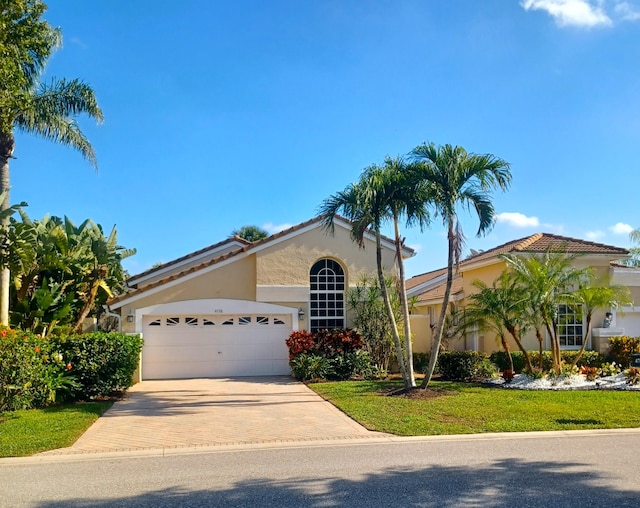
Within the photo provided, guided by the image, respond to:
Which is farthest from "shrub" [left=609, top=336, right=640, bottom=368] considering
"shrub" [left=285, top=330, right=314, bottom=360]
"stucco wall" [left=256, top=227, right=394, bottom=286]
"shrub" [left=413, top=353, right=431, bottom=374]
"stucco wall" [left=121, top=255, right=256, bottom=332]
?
"stucco wall" [left=121, top=255, right=256, bottom=332]

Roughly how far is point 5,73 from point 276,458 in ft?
25.3

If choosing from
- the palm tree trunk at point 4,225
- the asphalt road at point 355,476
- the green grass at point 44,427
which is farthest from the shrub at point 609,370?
the palm tree trunk at point 4,225

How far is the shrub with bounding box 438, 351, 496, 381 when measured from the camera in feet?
56.0

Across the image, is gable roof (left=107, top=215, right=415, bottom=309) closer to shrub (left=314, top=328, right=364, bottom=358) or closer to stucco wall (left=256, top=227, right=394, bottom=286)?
stucco wall (left=256, top=227, right=394, bottom=286)

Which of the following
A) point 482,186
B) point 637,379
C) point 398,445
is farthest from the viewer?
point 637,379

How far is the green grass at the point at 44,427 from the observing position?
28.9 ft

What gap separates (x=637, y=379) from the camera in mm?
15109

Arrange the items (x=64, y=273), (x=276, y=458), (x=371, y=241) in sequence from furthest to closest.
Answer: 1. (x=371, y=241)
2. (x=64, y=273)
3. (x=276, y=458)

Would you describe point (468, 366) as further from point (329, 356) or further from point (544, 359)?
A: point (329, 356)

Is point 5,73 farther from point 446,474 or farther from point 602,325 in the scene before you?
point 602,325

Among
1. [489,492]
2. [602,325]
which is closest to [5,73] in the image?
[489,492]

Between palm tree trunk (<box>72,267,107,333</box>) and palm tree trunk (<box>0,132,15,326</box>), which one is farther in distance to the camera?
palm tree trunk (<box>72,267,107,333</box>)

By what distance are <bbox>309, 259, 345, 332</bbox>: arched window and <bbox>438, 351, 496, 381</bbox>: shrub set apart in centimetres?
429

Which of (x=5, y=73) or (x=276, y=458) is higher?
(x=5, y=73)
